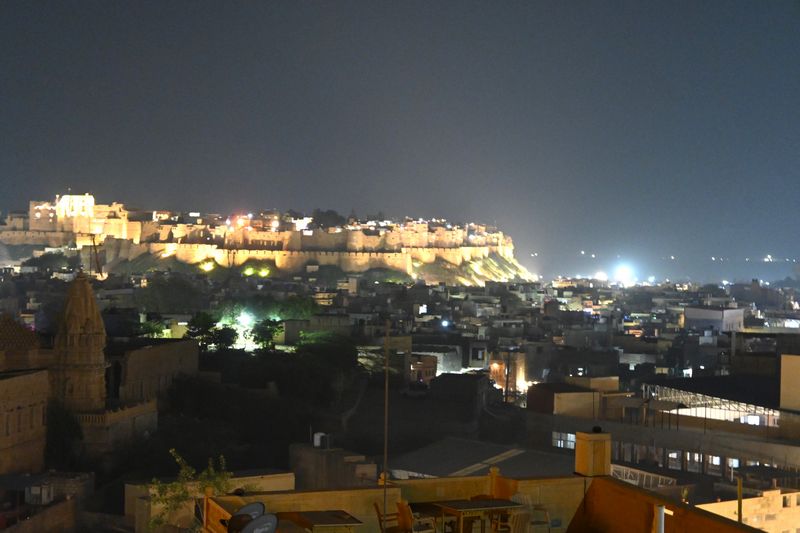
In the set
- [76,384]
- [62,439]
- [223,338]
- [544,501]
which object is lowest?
[62,439]

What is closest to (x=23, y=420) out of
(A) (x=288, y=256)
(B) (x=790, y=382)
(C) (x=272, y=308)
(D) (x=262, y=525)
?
(B) (x=790, y=382)

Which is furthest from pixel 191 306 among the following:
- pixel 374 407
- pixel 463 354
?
pixel 374 407

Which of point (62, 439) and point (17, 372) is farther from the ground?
point (17, 372)

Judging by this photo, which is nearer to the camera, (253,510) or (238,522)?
(238,522)

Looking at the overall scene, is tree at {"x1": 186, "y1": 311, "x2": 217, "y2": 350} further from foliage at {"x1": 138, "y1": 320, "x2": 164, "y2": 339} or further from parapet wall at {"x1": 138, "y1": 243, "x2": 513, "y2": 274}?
parapet wall at {"x1": 138, "y1": 243, "x2": 513, "y2": 274}

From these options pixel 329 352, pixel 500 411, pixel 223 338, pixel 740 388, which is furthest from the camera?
pixel 223 338

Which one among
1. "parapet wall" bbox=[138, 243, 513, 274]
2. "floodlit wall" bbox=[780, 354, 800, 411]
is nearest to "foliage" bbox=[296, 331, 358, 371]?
"floodlit wall" bbox=[780, 354, 800, 411]

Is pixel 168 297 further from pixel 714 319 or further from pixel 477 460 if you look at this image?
pixel 477 460

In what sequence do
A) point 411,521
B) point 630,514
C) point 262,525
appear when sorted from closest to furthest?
point 262,525 → point 411,521 → point 630,514
